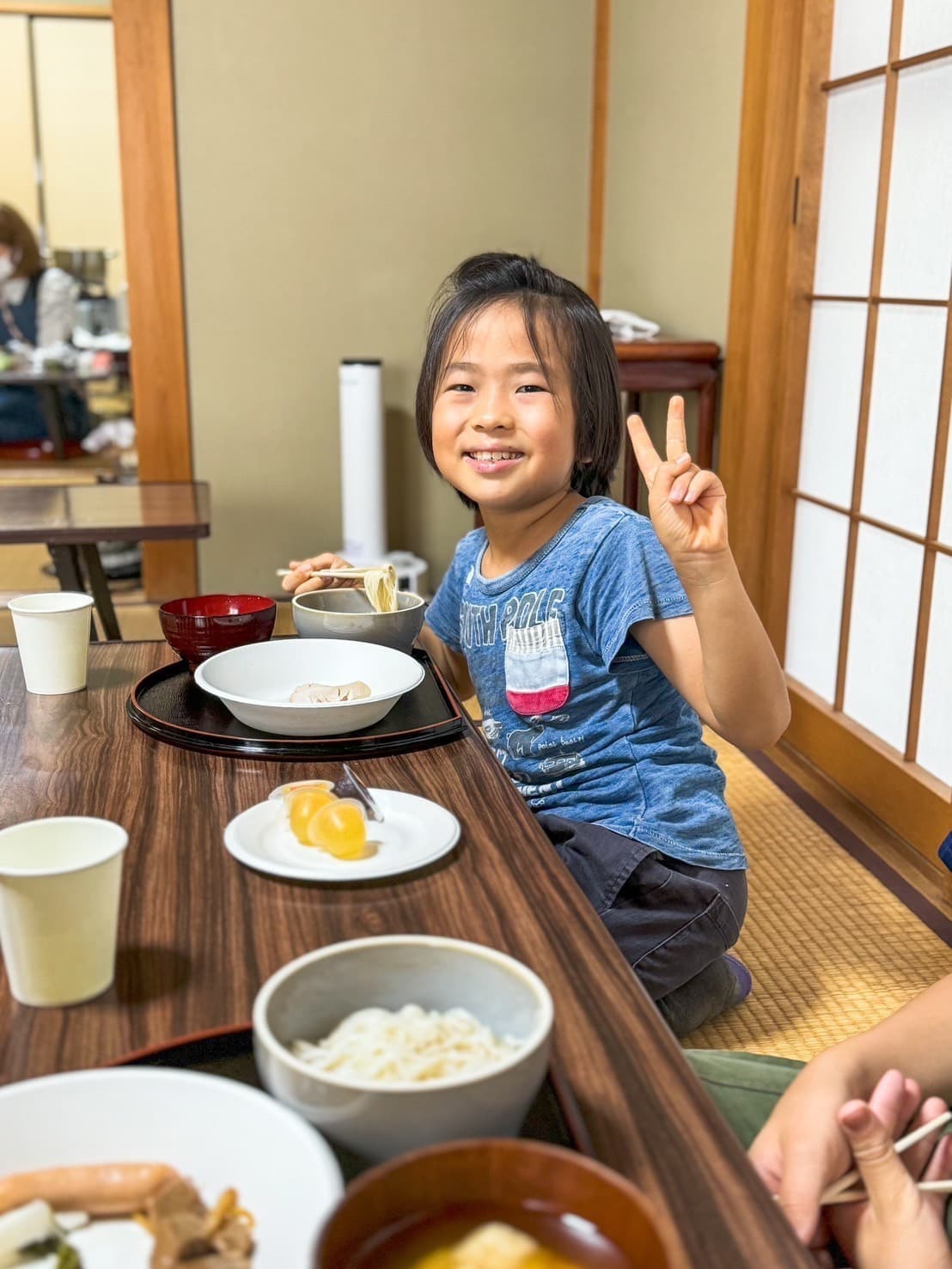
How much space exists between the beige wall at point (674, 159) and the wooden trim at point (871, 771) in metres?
0.94

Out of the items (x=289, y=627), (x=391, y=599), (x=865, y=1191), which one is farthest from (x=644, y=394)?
(x=865, y=1191)

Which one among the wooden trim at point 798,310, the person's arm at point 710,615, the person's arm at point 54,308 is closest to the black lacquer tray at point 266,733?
the person's arm at point 710,615

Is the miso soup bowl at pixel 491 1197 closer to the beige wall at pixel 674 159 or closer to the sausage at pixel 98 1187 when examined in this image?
the sausage at pixel 98 1187

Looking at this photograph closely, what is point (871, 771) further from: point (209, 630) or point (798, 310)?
point (209, 630)

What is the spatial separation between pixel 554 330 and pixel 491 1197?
3.52 ft

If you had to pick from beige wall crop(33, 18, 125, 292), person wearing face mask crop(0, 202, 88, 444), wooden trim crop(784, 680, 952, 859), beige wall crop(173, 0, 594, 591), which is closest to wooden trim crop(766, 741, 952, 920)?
wooden trim crop(784, 680, 952, 859)

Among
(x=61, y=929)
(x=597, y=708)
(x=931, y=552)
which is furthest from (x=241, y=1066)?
(x=931, y=552)

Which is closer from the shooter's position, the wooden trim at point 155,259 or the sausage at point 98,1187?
the sausage at point 98,1187

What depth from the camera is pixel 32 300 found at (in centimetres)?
596

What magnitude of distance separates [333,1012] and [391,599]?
832mm

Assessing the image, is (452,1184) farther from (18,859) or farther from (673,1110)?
(18,859)

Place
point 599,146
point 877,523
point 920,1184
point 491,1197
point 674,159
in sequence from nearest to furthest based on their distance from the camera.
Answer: point 491,1197, point 920,1184, point 877,523, point 674,159, point 599,146

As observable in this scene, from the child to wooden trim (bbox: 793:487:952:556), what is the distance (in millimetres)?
900

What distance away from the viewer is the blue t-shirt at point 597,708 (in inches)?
52.9
